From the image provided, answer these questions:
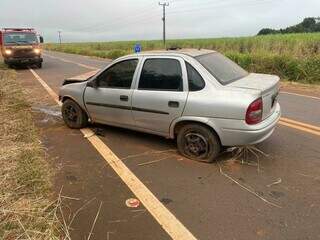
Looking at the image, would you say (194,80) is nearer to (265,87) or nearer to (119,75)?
(265,87)

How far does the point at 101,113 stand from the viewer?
7.00 metres

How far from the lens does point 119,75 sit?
6621 millimetres

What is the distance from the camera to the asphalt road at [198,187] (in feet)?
12.9

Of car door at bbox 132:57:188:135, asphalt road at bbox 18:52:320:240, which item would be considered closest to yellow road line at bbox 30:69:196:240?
asphalt road at bbox 18:52:320:240

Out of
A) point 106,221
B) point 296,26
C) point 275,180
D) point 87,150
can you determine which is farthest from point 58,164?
point 296,26

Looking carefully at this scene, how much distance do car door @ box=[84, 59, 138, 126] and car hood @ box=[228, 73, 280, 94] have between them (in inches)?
70.7

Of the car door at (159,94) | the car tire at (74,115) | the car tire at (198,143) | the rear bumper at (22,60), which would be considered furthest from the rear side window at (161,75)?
the rear bumper at (22,60)

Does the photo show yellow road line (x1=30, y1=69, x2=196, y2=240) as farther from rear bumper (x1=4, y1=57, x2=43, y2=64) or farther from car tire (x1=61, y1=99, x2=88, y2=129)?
rear bumper (x1=4, y1=57, x2=43, y2=64)

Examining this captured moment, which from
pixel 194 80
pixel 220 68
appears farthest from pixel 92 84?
pixel 220 68

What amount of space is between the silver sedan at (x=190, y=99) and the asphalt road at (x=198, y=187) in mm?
419

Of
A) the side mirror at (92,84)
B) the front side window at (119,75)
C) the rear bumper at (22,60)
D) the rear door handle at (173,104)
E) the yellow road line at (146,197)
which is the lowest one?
the rear bumper at (22,60)

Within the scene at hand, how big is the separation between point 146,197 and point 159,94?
1.89 metres

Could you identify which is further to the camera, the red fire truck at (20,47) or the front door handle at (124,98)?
the red fire truck at (20,47)

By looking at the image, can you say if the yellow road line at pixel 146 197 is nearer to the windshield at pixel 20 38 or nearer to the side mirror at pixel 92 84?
the side mirror at pixel 92 84
